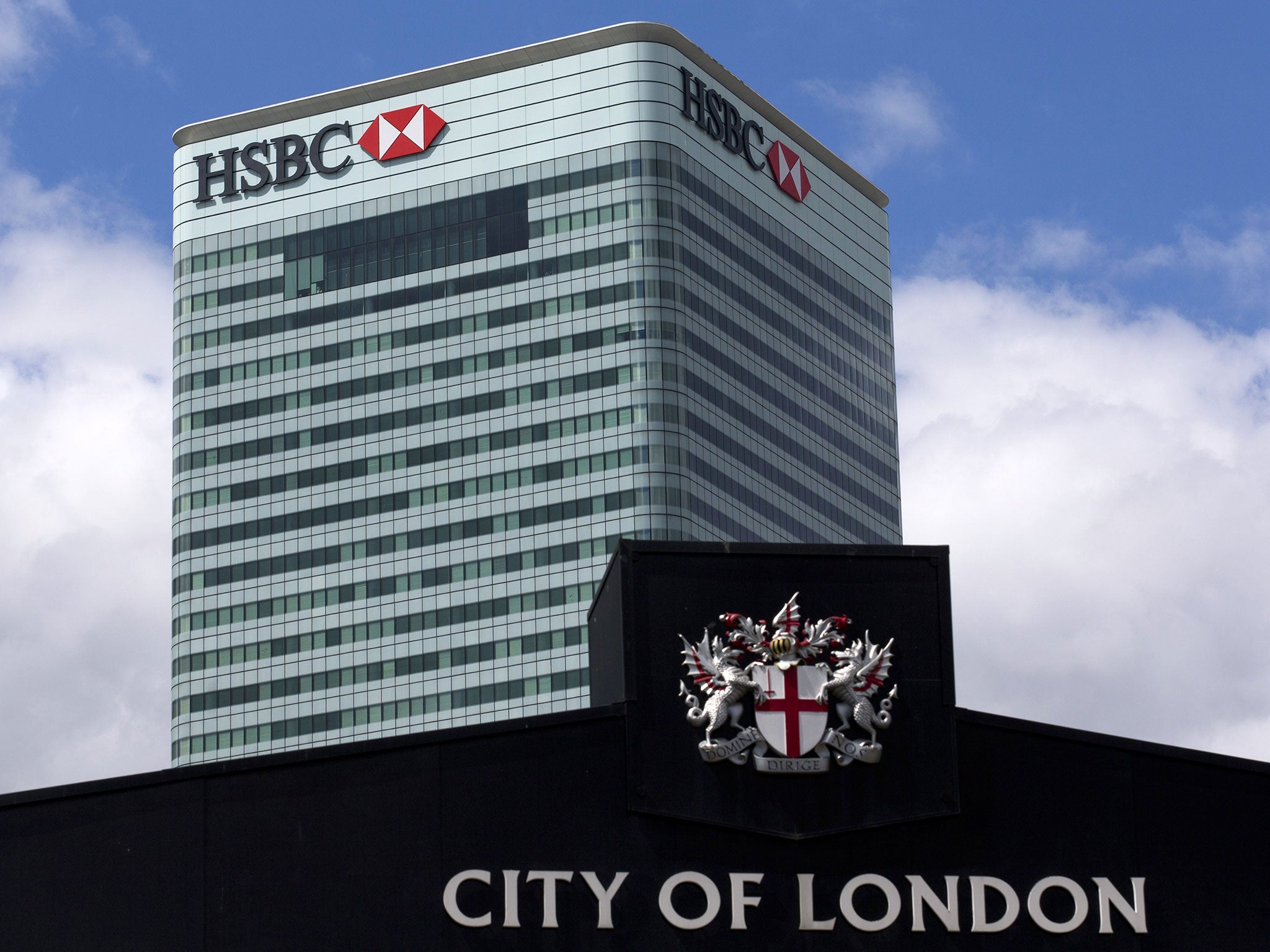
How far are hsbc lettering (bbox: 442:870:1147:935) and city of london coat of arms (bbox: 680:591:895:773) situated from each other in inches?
76.3

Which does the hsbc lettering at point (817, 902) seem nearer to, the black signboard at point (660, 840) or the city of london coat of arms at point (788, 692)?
the black signboard at point (660, 840)

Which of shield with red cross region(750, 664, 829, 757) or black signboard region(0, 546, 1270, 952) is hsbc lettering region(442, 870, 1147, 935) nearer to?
black signboard region(0, 546, 1270, 952)

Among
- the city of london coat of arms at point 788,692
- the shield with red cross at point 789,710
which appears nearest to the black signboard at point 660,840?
the city of london coat of arms at point 788,692

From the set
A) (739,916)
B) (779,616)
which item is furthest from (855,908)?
(779,616)

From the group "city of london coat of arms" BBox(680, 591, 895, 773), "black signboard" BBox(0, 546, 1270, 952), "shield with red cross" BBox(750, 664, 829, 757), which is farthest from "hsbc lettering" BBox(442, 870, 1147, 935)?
"shield with red cross" BBox(750, 664, 829, 757)

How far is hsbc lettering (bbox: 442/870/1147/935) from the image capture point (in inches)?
1431

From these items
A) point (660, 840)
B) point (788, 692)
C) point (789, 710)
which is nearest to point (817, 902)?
point (660, 840)

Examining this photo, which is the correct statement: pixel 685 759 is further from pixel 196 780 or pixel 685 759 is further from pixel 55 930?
pixel 55 930

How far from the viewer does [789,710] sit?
37031mm

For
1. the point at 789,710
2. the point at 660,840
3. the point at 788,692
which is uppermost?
the point at 788,692

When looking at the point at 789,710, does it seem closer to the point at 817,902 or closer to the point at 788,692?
the point at 788,692

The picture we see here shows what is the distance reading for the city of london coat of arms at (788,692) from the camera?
3703cm

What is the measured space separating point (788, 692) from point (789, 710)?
307 millimetres

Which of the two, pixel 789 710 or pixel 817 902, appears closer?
pixel 817 902
